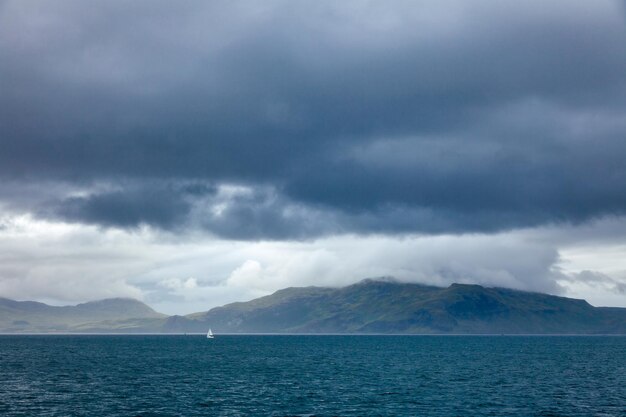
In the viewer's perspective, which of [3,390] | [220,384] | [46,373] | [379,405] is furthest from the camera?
[46,373]

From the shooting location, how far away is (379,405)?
108 m

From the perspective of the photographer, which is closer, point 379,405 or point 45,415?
point 45,415

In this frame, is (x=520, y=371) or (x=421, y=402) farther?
(x=520, y=371)

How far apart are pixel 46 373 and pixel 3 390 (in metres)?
42.4

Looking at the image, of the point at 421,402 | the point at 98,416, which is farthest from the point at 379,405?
the point at 98,416

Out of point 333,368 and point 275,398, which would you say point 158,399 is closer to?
point 275,398

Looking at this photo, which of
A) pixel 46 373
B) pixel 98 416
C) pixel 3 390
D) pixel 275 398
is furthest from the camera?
pixel 46 373

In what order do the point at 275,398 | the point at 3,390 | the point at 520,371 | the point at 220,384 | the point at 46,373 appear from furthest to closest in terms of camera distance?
the point at 520,371
the point at 46,373
the point at 220,384
the point at 3,390
the point at 275,398

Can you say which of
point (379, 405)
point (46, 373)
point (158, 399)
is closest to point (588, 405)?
point (379, 405)

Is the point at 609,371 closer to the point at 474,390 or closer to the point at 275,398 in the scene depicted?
the point at 474,390

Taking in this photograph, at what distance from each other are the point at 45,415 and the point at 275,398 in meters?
38.7

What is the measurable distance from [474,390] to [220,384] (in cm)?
5310

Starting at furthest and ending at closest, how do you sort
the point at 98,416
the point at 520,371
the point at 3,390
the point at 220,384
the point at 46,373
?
the point at 520,371, the point at 46,373, the point at 220,384, the point at 3,390, the point at 98,416

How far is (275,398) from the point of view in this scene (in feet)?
378
